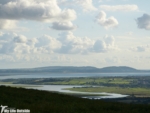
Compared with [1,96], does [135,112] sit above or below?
below

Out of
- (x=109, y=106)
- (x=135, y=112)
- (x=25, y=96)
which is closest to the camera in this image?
(x=135, y=112)

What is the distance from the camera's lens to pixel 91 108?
28203 millimetres

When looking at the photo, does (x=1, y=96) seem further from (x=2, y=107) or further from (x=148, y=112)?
Result: (x=148, y=112)

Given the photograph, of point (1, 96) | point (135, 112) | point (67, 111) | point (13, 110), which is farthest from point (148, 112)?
point (1, 96)

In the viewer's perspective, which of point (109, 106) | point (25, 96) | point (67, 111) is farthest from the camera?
point (25, 96)

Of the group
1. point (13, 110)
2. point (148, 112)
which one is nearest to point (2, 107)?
point (13, 110)

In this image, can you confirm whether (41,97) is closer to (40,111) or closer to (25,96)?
(25,96)

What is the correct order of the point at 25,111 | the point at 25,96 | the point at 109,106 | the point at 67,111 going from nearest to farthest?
1. the point at 25,111
2. the point at 67,111
3. the point at 109,106
4. the point at 25,96

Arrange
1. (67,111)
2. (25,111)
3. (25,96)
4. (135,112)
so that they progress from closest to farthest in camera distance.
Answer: (25,111) < (67,111) < (135,112) < (25,96)

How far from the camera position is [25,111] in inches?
899

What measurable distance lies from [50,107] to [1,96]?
7415 millimetres

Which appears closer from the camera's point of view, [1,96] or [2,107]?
[2,107]

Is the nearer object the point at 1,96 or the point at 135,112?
the point at 135,112

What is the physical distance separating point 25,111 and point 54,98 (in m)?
10.8
